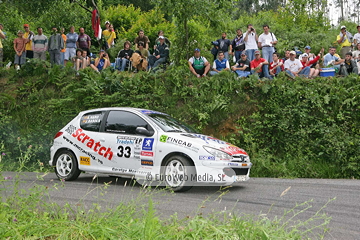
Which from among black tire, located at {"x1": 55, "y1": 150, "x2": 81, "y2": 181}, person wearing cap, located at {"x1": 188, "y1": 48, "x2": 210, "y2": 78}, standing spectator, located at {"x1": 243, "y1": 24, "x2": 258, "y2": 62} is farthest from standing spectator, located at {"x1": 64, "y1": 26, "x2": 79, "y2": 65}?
black tire, located at {"x1": 55, "y1": 150, "x2": 81, "y2": 181}

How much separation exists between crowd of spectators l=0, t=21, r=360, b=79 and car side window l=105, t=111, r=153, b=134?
20.1 feet

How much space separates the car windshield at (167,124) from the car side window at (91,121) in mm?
1270

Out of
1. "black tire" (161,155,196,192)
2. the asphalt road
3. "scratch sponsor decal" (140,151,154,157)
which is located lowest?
the asphalt road

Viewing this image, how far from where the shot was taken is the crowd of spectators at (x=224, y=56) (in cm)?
1616

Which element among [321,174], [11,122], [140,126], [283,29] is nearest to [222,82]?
[321,174]

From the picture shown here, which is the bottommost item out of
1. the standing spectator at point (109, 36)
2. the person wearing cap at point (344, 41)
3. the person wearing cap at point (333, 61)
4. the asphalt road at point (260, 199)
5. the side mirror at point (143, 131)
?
the asphalt road at point (260, 199)

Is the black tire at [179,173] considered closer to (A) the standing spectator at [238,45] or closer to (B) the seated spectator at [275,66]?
(B) the seated spectator at [275,66]

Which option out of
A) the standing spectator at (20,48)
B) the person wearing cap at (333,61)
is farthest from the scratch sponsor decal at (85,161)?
the standing spectator at (20,48)

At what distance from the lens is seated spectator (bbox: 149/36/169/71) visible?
18.3 meters

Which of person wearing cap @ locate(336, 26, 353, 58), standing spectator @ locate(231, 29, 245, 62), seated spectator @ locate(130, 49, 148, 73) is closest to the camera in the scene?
Answer: standing spectator @ locate(231, 29, 245, 62)

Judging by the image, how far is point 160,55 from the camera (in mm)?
18438

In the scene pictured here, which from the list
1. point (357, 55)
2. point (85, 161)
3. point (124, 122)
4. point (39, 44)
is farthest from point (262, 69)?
point (39, 44)

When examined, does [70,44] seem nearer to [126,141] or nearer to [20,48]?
[20,48]

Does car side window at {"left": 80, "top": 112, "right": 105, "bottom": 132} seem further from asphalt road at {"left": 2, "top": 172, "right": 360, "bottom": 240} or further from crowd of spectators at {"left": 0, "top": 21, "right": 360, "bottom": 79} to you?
crowd of spectators at {"left": 0, "top": 21, "right": 360, "bottom": 79}
